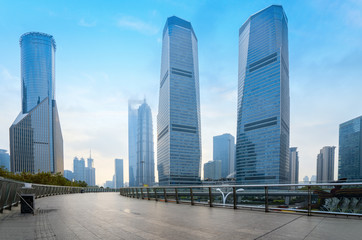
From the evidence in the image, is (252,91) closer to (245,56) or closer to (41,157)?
(245,56)

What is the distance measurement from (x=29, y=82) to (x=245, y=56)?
168 meters

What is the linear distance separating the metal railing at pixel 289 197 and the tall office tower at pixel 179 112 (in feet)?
463

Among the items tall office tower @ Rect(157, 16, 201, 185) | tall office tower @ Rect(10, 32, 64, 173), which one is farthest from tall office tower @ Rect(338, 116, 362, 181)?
tall office tower @ Rect(10, 32, 64, 173)

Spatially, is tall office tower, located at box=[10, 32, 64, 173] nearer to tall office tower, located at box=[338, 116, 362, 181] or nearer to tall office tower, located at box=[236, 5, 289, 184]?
tall office tower, located at box=[236, 5, 289, 184]

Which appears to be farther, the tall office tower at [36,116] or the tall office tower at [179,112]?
the tall office tower at [179,112]

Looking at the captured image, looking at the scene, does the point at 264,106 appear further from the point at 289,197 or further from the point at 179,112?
the point at 289,197

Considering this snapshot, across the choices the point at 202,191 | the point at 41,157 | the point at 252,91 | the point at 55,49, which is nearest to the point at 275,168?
the point at 252,91

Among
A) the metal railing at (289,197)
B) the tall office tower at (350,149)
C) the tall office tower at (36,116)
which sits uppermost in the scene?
the tall office tower at (36,116)

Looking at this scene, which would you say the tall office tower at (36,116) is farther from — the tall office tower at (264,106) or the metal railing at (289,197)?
the metal railing at (289,197)

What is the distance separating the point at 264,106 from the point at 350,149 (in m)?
60.9

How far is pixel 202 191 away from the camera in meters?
10.7

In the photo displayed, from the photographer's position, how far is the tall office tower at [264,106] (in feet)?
411

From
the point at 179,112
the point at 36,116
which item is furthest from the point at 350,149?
the point at 36,116

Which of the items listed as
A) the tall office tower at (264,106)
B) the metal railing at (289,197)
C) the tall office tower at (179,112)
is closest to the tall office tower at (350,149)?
the tall office tower at (264,106)
